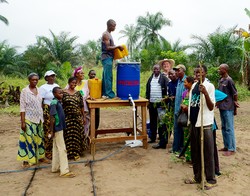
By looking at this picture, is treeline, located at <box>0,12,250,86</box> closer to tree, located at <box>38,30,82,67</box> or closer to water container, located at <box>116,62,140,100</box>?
tree, located at <box>38,30,82,67</box>

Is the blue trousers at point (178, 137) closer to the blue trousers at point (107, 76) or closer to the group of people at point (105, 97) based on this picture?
the group of people at point (105, 97)

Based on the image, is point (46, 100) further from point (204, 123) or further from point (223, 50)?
point (223, 50)

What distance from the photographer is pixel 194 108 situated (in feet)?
13.2

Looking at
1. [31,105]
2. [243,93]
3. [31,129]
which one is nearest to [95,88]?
[31,105]

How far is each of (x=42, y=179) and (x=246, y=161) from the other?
3.55 m

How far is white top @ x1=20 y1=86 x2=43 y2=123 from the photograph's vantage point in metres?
4.95

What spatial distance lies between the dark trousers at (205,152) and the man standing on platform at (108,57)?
2220mm

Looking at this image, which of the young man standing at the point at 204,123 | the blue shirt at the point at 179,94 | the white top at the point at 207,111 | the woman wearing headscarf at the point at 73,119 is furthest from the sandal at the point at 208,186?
the woman wearing headscarf at the point at 73,119

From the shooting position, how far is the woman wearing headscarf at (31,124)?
16.3 feet

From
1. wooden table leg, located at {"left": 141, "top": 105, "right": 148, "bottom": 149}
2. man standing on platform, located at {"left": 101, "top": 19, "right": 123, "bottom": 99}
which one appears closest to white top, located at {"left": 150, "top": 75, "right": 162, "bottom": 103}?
wooden table leg, located at {"left": 141, "top": 105, "right": 148, "bottom": 149}

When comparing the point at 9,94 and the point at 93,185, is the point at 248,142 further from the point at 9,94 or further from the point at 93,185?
the point at 9,94

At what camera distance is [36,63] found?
2425cm

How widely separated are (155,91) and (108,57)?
3.94ft

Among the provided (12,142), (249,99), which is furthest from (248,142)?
(249,99)
